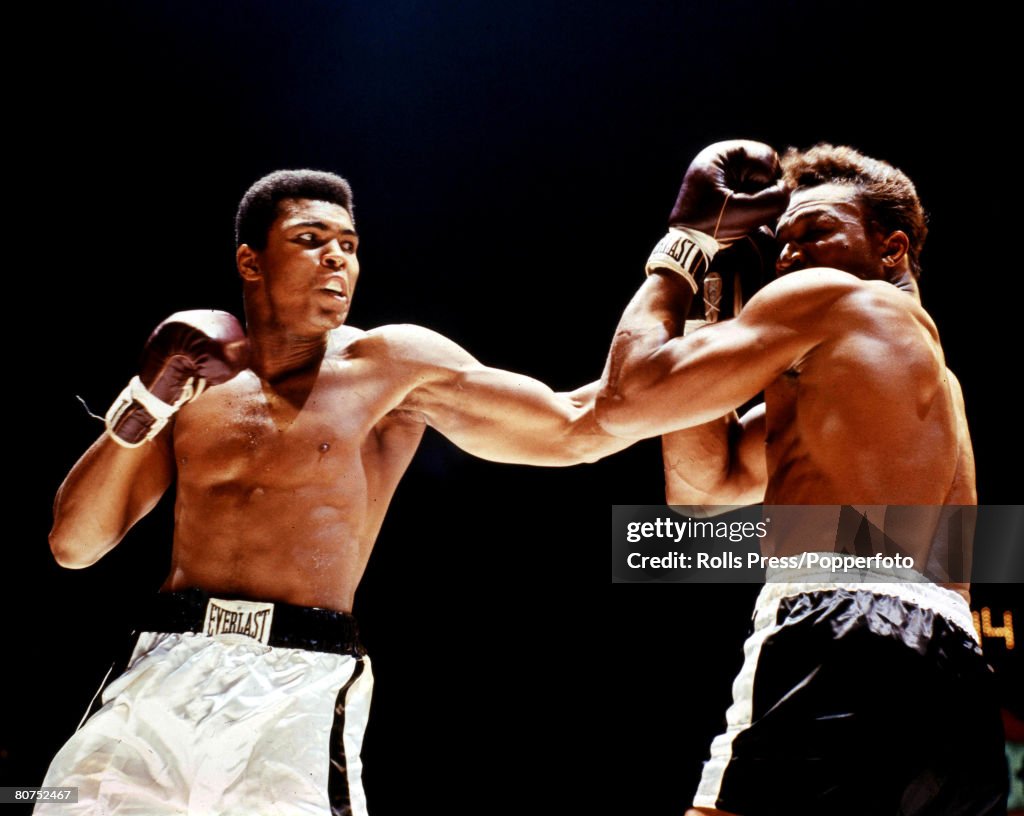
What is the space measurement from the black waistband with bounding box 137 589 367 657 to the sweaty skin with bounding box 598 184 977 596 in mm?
658

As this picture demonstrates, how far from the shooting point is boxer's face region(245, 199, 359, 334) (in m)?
2.29

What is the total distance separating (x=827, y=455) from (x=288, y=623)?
3.41ft

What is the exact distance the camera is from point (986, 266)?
4.34 meters

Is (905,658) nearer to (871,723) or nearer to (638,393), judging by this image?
(871,723)

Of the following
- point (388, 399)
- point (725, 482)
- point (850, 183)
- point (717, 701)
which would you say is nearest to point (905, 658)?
point (725, 482)

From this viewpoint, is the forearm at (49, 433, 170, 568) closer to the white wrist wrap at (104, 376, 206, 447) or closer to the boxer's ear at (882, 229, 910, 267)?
the white wrist wrap at (104, 376, 206, 447)

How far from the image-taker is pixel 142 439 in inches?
84.2

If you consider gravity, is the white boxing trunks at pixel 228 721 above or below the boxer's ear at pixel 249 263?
below

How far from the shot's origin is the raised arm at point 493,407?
7.46 ft

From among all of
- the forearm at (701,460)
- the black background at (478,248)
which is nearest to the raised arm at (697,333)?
the forearm at (701,460)

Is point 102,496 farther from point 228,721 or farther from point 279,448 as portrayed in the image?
point 228,721

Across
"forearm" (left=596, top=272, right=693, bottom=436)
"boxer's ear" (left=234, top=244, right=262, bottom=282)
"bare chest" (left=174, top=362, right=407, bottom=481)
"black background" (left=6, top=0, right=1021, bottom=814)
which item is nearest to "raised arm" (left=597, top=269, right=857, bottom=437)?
"forearm" (left=596, top=272, right=693, bottom=436)

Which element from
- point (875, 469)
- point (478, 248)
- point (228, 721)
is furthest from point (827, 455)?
point (478, 248)

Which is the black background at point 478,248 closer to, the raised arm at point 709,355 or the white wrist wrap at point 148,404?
the white wrist wrap at point 148,404
